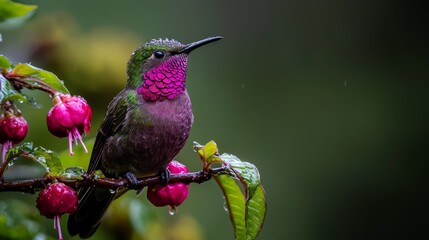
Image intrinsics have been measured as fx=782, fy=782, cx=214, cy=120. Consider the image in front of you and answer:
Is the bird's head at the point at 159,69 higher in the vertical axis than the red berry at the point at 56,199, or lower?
higher

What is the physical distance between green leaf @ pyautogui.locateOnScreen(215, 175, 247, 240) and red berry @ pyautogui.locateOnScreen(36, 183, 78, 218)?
1.15 ft

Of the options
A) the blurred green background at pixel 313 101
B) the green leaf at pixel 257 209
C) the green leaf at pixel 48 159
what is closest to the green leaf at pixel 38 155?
the green leaf at pixel 48 159

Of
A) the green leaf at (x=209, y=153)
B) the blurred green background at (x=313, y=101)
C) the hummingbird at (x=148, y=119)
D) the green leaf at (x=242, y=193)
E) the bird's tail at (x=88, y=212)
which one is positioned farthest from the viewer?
the blurred green background at (x=313, y=101)

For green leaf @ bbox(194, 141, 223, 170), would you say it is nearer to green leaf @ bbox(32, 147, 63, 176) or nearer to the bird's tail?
green leaf @ bbox(32, 147, 63, 176)

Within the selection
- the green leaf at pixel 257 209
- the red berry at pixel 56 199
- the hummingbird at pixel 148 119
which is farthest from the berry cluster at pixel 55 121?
the hummingbird at pixel 148 119

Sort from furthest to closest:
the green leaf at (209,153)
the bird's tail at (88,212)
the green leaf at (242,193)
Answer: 1. the bird's tail at (88,212)
2. the green leaf at (209,153)
3. the green leaf at (242,193)

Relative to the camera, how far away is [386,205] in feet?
23.9

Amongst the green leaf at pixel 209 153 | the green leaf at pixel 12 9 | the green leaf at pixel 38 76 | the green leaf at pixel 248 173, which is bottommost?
the green leaf at pixel 209 153

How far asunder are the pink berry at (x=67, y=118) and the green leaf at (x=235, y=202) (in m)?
0.34

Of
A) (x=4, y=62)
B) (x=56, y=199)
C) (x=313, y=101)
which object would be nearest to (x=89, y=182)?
(x=56, y=199)

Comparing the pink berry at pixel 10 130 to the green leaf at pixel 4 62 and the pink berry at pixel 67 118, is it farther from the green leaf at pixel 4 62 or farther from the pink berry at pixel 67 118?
the green leaf at pixel 4 62

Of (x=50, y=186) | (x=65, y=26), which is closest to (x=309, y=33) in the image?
(x=65, y=26)

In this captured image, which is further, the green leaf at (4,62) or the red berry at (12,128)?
the red berry at (12,128)

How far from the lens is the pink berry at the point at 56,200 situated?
5.50 ft
